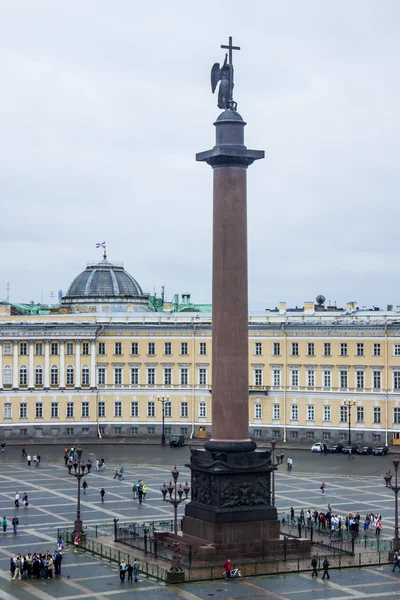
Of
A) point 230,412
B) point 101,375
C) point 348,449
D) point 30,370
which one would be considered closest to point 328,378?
point 348,449

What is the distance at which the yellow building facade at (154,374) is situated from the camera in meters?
96.6

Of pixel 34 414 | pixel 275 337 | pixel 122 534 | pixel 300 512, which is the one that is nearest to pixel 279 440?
pixel 275 337

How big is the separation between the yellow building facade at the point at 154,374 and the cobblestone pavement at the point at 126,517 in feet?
47.0

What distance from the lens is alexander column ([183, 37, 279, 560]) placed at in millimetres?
50125

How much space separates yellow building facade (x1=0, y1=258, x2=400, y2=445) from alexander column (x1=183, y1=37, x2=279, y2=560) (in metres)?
45.4

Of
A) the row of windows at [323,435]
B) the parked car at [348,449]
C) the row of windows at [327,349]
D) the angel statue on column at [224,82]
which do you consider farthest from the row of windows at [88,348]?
the angel statue on column at [224,82]

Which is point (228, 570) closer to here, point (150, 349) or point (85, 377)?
point (150, 349)

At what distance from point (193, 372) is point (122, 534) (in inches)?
1798

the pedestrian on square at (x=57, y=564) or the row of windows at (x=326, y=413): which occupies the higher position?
the row of windows at (x=326, y=413)

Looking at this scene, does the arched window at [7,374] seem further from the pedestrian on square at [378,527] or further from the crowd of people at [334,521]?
the pedestrian on square at [378,527]

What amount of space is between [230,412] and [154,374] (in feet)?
165

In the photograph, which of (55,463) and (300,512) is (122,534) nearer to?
(300,512)

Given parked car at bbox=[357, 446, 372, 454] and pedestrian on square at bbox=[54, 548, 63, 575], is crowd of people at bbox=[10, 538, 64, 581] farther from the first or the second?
parked car at bbox=[357, 446, 372, 454]

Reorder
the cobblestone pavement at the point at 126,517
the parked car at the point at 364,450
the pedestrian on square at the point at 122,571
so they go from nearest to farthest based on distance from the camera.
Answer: the cobblestone pavement at the point at 126,517
the pedestrian on square at the point at 122,571
the parked car at the point at 364,450
